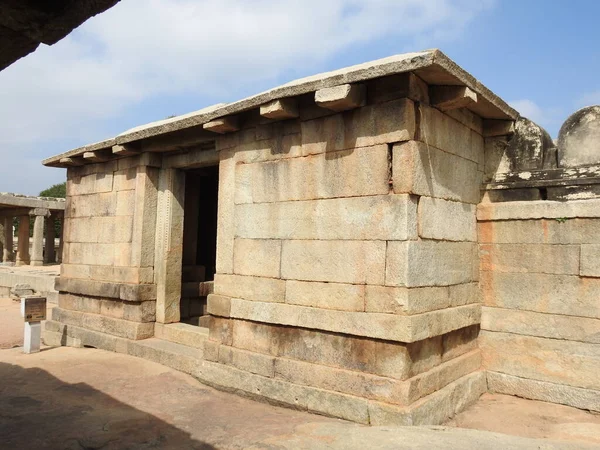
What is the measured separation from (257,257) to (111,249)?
3526mm

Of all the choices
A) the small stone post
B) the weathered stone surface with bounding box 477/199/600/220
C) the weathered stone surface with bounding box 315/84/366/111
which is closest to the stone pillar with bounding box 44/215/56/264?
the small stone post

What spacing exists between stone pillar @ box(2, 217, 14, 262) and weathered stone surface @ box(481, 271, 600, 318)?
2660cm

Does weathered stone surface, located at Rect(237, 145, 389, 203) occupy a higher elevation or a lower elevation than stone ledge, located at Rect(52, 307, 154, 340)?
higher

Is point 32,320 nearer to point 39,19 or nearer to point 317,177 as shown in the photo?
point 317,177

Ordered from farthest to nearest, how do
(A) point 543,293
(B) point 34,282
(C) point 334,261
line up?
(B) point 34,282, (A) point 543,293, (C) point 334,261

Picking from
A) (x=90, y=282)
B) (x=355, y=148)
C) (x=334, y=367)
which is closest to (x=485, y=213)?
(x=355, y=148)

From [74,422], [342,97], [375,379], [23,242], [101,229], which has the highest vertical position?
[342,97]

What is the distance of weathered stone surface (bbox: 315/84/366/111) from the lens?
450cm

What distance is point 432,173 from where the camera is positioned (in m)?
4.74

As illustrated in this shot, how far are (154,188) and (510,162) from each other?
5151 mm

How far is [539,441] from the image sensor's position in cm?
376

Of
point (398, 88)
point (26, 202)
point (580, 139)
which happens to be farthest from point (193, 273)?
point (26, 202)

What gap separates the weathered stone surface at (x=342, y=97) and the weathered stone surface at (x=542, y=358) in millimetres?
3042

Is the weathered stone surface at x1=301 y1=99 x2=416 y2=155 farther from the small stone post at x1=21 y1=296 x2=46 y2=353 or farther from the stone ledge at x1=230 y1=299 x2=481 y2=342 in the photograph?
the small stone post at x1=21 y1=296 x2=46 y2=353
